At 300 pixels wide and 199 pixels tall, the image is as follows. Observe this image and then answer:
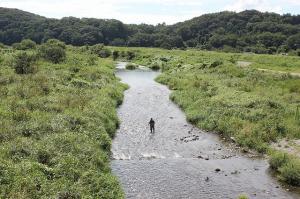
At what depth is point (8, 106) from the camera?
3912 cm

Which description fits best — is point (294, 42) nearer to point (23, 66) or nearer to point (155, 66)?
point (155, 66)

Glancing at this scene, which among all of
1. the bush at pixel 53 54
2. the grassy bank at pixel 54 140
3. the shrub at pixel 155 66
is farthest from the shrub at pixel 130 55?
the grassy bank at pixel 54 140

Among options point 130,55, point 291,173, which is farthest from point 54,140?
point 130,55

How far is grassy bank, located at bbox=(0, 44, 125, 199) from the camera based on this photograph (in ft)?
74.7

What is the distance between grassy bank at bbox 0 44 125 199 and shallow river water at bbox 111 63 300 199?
2.17 m

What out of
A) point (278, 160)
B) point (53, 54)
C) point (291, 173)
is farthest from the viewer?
point (53, 54)

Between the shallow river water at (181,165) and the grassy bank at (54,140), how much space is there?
2.17m

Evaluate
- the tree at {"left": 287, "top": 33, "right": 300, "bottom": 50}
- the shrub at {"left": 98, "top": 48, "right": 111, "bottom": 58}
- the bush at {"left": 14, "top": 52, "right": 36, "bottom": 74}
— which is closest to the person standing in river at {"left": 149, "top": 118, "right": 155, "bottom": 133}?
the bush at {"left": 14, "top": 52, "right": 36, "bottom": 74}

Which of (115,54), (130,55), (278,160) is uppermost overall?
(115,54)

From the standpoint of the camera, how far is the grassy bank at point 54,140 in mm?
22781

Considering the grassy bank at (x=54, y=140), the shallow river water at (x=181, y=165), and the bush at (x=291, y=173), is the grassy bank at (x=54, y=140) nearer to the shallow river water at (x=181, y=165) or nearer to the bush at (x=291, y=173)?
the shallow river water at (x=181, y=165)

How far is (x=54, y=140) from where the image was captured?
3044 cm

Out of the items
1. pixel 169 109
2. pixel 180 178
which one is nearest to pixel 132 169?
pixel 180 178

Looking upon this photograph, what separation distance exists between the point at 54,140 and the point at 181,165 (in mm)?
11062
